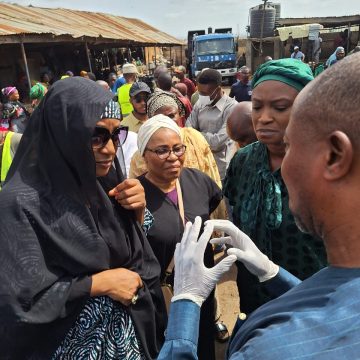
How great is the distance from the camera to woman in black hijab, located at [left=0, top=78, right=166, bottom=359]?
4.02 feet

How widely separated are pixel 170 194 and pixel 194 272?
1030 mm

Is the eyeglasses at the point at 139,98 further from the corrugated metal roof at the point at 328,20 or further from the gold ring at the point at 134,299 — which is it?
the corrugated metal roof at the point at 328,20

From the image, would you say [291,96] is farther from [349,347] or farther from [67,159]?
[349,347]

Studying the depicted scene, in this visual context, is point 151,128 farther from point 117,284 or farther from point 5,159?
point 5,159

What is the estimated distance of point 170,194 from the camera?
82.3 inches

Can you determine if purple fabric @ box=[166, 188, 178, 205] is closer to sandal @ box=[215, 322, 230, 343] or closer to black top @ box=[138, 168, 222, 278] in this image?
black top @ box=[138, 168, 222, 278]

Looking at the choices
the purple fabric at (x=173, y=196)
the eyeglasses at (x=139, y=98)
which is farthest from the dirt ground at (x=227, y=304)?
the eyeglasses at (x=139, y=98)

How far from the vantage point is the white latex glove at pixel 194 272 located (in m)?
1.03

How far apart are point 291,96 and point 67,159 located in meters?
1.07

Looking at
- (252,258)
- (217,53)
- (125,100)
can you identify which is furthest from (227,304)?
(217,53)

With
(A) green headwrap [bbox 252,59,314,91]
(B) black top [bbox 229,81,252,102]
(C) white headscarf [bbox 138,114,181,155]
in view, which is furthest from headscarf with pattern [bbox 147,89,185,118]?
(B) black top [bbox 229,81,252,102]

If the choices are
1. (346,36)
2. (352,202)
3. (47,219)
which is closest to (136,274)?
(47,219)

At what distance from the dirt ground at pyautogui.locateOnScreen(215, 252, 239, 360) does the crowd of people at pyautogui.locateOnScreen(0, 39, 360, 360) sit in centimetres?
64

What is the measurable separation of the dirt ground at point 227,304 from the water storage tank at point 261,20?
20.7 meters
